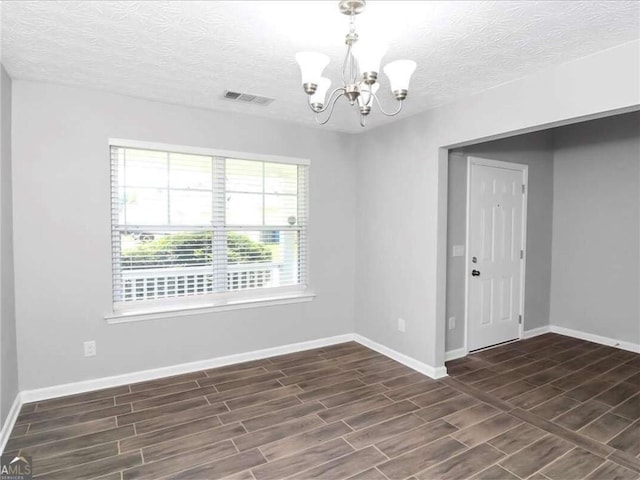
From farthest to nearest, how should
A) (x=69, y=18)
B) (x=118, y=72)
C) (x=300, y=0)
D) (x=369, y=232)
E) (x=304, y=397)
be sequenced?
(x=369, y=232) < (x=304, y=397) < (x=118, y=72) < (x=69, y=18) < (x=300, y=0)

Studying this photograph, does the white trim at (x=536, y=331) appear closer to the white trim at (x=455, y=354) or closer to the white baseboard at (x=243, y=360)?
the white baseboard at (x=243, y=360)

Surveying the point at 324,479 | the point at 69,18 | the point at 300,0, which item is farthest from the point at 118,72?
the point at 324,479

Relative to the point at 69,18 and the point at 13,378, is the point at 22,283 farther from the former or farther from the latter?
the point at 69,18

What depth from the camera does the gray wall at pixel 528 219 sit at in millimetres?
3922

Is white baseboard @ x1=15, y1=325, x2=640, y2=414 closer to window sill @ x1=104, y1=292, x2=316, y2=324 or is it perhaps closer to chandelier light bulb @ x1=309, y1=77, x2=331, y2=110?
window sill @ x1=104, y1=292, x2=316, y2=324

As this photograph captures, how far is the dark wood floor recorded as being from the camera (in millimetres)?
2246

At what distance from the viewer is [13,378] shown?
2.77 m

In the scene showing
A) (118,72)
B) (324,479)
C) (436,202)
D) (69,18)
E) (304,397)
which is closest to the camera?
(69,18)

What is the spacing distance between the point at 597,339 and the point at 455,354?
1.96 metres

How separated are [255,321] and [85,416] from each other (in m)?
1.64

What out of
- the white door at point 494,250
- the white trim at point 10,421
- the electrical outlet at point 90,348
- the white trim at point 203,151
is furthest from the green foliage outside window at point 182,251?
the white door at point 494,250

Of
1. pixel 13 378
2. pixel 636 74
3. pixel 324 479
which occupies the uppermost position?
pixel 636 74

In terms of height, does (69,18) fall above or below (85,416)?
above

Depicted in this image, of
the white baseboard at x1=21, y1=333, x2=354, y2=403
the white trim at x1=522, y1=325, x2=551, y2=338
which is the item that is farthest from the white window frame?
the white trim at x1=522, y1=325, x2=551, y2=338
